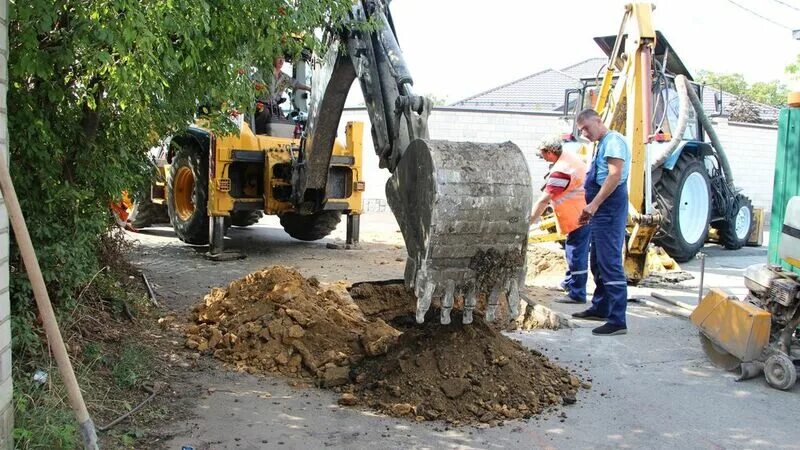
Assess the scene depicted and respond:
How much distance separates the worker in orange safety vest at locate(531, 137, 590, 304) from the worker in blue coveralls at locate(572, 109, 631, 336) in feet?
2.67

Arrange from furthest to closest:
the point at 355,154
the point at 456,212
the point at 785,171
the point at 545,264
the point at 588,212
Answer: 1. the point at 355,154
2. the point at 545,264
3. the point at 588,212
4. the point at 785,171
5. the point at 456,212

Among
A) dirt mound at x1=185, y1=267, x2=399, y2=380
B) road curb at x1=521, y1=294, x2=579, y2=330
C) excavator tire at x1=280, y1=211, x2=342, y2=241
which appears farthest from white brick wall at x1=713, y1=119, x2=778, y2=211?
dirt mound at x1=185, y1=267, x2=399, y2=380

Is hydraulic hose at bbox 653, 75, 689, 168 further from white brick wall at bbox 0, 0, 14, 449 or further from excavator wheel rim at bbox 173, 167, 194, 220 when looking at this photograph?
white brick wall at bbox 0, 0, 14, 449

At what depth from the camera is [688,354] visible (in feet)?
17.3

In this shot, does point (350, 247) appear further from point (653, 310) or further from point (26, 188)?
point (26, 188)

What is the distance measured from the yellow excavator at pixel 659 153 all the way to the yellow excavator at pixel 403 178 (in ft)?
9.93

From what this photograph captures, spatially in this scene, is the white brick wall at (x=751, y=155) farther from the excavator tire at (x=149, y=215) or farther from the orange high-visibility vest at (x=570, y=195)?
the excavator tire at (x=149, y=215)

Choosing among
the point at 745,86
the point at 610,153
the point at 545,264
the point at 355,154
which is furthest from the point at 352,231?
the point at 745,86

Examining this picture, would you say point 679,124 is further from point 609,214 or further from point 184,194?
point 184,194

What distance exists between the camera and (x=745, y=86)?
169ft

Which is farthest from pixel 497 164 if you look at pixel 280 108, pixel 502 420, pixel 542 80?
pixel 542 80

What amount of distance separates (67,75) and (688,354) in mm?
4471

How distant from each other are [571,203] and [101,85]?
4500 millimetres

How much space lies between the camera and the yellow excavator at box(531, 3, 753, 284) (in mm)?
8062
